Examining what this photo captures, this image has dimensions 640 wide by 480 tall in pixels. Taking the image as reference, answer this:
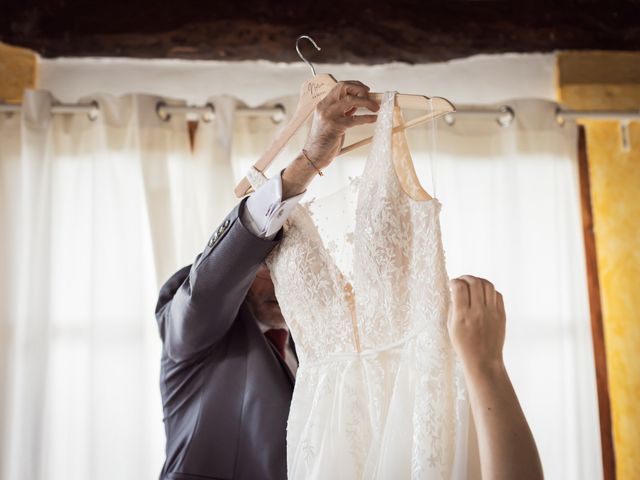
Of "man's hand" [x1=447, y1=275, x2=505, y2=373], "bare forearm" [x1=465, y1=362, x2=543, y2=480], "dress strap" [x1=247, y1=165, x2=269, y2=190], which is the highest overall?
"dress strap" [x1=247, y1=165, x2=269, y2=190]

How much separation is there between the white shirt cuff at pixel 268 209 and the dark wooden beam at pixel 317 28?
1245 millimetres

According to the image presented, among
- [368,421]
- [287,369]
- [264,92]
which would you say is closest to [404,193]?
Answer: [368,421]

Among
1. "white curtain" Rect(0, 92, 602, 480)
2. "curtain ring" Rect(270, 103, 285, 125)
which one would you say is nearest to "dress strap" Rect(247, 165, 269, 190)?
"white curtain" Rect(0, 92, 602, 480)

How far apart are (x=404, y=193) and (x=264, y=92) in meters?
1.35

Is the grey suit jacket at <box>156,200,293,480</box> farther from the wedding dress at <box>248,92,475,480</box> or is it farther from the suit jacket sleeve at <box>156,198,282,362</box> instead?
the wedding dress at <box>248,92,475,480</box>

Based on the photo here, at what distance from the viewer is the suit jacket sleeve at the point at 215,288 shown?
118cm

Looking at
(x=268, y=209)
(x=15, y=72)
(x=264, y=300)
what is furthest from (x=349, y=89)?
(x=15, y=72)

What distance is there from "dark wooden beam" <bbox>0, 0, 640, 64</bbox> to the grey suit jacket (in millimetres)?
1191

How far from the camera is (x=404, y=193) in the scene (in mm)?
1135

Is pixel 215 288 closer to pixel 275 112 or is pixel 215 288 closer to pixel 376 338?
pixel 376 338

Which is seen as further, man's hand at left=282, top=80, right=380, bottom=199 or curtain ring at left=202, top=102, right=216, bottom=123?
curtain ring at left=202, top=102, right=216, bottom=123

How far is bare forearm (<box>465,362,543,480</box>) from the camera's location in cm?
82

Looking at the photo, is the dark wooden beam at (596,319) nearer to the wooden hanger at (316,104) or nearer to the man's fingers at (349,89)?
the wooden hanger at (316,104)

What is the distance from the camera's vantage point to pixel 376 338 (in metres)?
1.15
